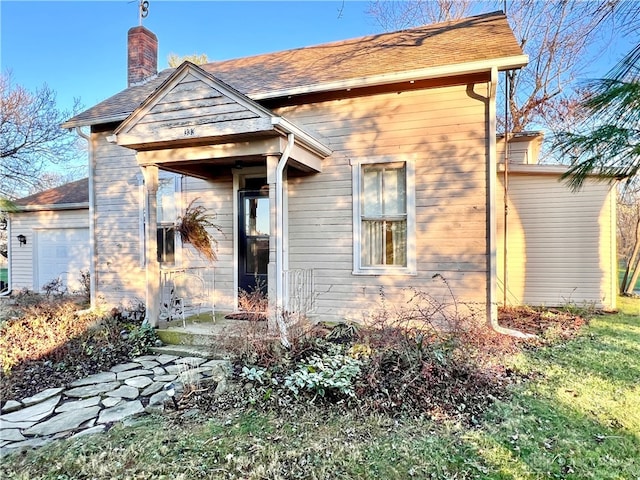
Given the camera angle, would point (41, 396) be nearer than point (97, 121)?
Yes

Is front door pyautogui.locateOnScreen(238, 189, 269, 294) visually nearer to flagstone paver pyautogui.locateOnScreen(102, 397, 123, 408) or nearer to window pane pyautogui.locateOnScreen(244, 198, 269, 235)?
window pane pyautogui.locateOnScreen(244, 198, 269, 235)

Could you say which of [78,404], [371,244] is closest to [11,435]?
[78,404]

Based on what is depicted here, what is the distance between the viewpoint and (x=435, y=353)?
370 centimetres

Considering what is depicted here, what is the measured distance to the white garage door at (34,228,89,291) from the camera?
33.2 ft

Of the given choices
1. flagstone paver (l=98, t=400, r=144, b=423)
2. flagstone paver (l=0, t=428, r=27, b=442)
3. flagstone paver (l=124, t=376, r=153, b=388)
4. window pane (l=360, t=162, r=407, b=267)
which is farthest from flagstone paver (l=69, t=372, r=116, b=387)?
window pane (l=360, t=162, r=407, b=267)

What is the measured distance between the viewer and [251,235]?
22.0ft

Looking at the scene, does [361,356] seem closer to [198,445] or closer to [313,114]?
[198,445]

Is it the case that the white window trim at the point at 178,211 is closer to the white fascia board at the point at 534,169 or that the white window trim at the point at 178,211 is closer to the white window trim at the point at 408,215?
the white window trim at the point at 408,215

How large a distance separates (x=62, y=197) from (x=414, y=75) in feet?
34.5

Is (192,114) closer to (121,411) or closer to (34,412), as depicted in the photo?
(121,411)

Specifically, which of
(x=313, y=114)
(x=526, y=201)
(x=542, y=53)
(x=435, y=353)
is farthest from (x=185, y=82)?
(x=542, y=53)

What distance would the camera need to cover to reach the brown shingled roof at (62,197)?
1056cm

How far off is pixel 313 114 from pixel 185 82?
214 cm

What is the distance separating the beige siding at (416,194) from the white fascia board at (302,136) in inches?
11.9
